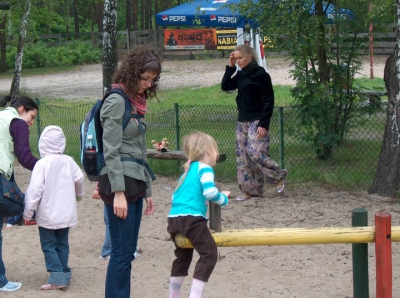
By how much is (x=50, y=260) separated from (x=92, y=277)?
1.80ft

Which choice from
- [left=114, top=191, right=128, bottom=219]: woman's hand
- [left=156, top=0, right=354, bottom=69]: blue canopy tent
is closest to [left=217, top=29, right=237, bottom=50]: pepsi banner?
[left=156, top=0, right=354, bottom=69]: blue canopy tent

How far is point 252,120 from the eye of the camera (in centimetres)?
739

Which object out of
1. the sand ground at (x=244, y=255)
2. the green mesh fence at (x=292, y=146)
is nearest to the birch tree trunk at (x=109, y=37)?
the green mesh fence at (x=292, y=146)

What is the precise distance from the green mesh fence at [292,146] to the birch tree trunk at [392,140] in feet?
1.94

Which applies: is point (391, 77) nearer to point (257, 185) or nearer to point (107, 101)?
point (257, 185)

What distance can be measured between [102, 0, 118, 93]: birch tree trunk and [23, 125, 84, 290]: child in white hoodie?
23.0ft

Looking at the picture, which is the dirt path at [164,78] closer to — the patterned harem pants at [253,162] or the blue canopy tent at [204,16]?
the blue canopy tent at [204,16]

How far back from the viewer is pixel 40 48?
34.4m

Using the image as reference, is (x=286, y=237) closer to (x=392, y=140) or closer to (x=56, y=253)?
(x=56, y=253)

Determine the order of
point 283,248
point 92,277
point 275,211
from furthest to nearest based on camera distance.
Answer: point 275,211
point 283,248
point 92,277

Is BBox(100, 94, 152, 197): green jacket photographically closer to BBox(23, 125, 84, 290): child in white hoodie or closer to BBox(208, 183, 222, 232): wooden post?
BBox(208, 183, 222, 232): wooden post

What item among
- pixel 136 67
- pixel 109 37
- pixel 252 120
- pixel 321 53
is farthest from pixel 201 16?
pixel 136 67

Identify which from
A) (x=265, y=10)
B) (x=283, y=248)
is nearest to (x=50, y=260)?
(x=283, y=248)

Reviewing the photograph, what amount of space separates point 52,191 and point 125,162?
1207mm
